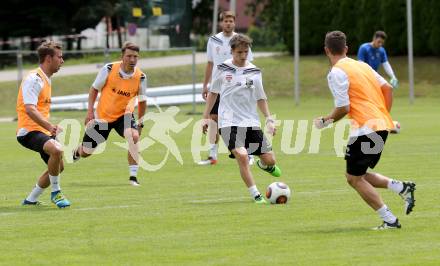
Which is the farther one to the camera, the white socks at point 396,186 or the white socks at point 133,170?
the white socks at point 133,170

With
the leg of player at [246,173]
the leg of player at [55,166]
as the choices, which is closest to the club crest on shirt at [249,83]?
the leg of player at [246,173]

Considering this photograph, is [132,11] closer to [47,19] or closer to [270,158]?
[47,19]

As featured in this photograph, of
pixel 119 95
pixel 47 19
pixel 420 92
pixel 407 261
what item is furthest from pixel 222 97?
pixel 47 19

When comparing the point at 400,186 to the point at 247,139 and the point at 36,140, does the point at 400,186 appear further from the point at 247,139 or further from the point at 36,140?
the point at 36,140

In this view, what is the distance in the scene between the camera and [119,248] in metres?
10.3

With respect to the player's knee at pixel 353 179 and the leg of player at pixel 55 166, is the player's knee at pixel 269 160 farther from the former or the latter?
the player's knee at pixel 353 179

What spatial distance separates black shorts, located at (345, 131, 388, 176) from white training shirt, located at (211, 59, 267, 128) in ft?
10.1

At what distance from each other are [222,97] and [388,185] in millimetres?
3531

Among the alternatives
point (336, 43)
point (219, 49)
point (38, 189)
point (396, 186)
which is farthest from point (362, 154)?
point (219, 49)

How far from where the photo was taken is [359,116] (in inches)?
441

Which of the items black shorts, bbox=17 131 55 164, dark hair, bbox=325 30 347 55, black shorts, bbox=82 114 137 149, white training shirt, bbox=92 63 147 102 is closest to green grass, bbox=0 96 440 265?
black shorts, bbox=82 114 137 149

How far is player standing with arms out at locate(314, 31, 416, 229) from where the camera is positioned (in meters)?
11.1

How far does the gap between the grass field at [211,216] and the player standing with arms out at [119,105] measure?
60 centimetres

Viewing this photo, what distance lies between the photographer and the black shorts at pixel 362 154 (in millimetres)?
11117
